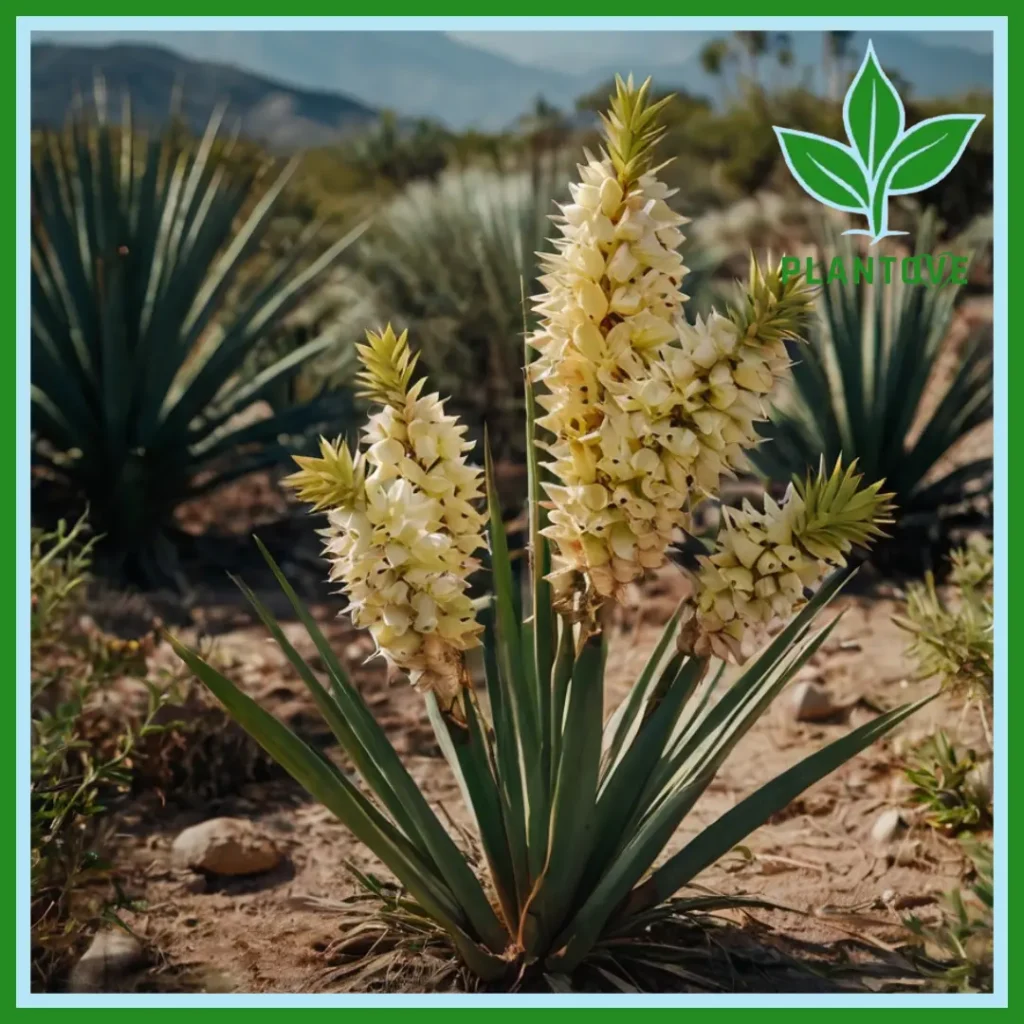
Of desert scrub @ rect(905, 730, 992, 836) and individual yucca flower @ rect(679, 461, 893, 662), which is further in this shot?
desert scrub @ rect(905, 730, 992, 836)

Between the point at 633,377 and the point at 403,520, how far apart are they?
39 cm

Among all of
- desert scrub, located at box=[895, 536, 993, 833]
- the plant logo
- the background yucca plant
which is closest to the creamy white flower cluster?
the plant logo

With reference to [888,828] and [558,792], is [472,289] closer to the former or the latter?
[888,828]

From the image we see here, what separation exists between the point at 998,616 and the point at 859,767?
3.55ft

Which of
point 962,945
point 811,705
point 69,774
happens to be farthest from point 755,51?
point 962,945

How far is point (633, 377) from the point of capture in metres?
1.87

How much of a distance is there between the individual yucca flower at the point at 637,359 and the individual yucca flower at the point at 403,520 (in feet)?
0.59

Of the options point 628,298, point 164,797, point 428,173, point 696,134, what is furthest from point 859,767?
point 428,173

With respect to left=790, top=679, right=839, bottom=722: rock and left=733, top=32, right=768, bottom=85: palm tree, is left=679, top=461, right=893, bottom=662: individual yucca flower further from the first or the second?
left=733, top=32, right=768, bottom=85: palm tree

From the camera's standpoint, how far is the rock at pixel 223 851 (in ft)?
9.68

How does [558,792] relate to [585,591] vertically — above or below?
below

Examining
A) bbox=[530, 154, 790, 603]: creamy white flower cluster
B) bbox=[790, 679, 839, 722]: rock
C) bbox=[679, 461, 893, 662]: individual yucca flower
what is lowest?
bbox=[790, 679, 839, 722]: rock

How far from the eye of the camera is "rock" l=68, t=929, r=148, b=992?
7.88ft

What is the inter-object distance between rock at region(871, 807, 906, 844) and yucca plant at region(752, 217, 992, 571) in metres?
1.74
